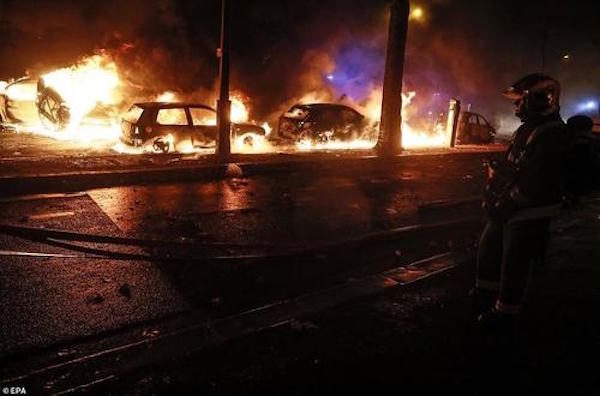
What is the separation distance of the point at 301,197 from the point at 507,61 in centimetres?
3717

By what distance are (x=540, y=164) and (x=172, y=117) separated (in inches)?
446

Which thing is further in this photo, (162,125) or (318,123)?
(318,123)

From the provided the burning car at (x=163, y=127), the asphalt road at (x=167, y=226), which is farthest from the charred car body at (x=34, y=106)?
the asphalt road at (x=167, y=226)

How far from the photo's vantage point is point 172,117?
13.7m

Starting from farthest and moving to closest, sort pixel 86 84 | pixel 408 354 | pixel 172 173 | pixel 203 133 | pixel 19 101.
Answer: pixel 86 84, pixel 19 101, pixel 203 133, pixel 172 173, pixel 408 354

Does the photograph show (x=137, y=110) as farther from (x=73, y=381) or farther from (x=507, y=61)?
(x=507, y=61)

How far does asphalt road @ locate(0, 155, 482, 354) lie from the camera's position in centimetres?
431

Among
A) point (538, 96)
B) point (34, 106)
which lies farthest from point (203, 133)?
point (538, 96)

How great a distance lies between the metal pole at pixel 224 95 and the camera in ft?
40.6

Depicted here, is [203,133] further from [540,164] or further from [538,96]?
[540,164]

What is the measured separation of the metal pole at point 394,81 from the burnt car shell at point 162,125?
5893 millimetres

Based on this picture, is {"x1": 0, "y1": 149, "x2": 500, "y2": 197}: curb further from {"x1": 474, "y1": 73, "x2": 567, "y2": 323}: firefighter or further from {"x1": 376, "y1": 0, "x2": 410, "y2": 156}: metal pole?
{"x1": 474, "y1": 73, "x2": 567, "y2": 323}: firefighter

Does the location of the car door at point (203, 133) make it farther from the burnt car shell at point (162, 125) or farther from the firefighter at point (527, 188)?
the firefighter at point (527, 188)

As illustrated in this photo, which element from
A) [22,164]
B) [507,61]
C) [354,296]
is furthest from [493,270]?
[507,61]
